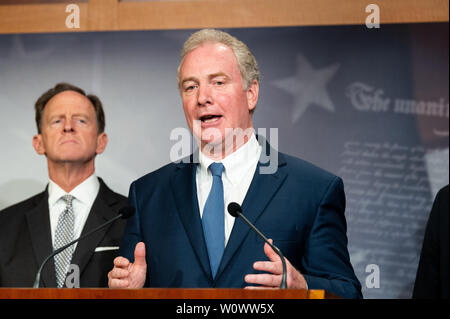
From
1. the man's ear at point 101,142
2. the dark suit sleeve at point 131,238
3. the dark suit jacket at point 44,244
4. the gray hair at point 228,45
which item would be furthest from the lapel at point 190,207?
the man's ear at point 101,142

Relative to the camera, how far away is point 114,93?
4.27 metres

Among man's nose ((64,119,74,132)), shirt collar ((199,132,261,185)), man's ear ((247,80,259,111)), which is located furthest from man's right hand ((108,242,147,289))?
man's nose ((64,119,74,132))

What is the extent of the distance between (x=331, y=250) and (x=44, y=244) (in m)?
1.69

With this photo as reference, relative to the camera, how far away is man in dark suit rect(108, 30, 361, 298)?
114 inches

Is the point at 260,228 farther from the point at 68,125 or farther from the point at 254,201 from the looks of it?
the point at 68,125

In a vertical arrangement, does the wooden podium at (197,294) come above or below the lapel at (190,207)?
below

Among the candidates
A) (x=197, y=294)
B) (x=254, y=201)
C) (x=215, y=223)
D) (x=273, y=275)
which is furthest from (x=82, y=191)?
(x=197, y=294)

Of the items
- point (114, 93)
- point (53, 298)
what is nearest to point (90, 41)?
point (114, 93)

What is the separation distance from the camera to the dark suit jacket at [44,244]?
147 inches

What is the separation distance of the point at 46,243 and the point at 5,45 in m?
1.34

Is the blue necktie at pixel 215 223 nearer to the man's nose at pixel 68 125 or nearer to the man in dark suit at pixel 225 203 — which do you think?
the man in dark suit at pixel 225 203

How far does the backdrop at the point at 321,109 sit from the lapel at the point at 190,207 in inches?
36.7

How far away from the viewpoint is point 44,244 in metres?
3.83
